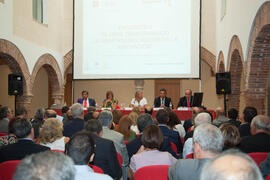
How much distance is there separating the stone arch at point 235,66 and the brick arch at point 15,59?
5899 mm

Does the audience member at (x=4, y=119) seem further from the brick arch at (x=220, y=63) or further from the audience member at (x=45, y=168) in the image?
the brick arch at (x=220, y=63)

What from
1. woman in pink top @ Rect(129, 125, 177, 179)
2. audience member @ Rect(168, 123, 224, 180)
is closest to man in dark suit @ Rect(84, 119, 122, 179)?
woman in pink top @ Rect(129, 125, 177, 179)

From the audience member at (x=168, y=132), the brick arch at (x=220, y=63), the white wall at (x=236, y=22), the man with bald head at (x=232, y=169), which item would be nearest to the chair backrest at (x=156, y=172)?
the man with bald head at (x=232, y=169)

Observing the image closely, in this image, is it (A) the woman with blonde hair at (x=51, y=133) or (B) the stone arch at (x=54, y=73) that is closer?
(A) the woman with blonde hair at (x=51, y=133)

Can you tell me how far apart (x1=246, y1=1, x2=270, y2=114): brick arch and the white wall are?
0.82 ft

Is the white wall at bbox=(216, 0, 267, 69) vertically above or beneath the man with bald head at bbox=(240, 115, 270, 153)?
above

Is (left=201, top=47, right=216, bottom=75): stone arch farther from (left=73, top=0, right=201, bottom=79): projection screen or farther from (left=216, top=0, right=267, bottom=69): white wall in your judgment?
(left=73, top=0, right=201, bottom=79): projection screen

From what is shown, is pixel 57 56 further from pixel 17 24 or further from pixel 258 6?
pixel 258 6

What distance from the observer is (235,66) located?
8969mm

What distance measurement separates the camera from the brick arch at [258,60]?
577 centimetres

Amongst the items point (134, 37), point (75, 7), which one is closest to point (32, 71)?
point (75, 7)

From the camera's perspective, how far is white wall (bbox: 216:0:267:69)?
6438 millimetres

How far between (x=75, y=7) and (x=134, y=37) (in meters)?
2.21

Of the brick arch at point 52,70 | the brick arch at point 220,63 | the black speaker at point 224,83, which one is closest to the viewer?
the black speaker at point 224,83
